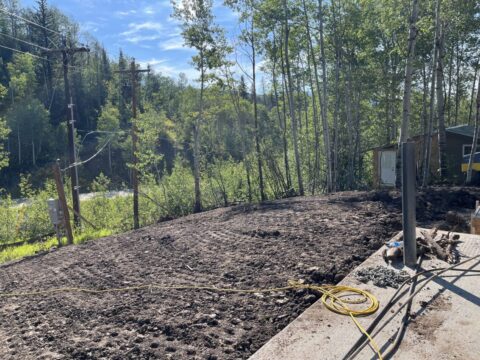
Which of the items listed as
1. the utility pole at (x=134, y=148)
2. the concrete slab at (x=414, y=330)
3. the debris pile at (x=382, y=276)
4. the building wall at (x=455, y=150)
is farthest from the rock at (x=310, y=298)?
the building wall at (x=455, y=150)

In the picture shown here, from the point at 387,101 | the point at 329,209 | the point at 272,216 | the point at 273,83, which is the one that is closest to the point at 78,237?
the point at 272,216

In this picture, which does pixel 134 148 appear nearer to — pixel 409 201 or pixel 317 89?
pixel 317 89

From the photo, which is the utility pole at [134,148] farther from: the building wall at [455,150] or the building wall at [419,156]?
the building wall at [455,150]

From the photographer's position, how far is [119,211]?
1453 centimetres

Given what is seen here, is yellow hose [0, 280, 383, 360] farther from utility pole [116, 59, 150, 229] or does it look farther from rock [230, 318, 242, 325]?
utility pole [116, 59, 150, 229]

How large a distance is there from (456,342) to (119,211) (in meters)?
13.7

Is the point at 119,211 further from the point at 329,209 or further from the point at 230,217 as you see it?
the point at 329,209

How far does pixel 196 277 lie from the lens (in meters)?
3.69

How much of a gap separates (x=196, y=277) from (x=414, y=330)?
2.05m

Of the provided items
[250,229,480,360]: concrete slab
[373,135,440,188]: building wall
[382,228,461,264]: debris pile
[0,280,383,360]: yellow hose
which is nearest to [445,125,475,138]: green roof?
[373,135,440,188]: building wall

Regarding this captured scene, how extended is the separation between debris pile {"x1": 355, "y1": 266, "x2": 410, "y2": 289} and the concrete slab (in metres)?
0.09

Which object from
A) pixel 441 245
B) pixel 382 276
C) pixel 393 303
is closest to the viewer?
pixel 393 303

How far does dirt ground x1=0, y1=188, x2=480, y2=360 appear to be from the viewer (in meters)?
2.59

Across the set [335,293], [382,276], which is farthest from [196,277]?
[382,276]
